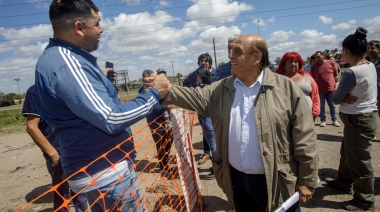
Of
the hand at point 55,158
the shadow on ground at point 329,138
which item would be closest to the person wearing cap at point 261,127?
the hand at point 55,158

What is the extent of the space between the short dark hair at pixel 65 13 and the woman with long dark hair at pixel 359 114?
9.44 ft

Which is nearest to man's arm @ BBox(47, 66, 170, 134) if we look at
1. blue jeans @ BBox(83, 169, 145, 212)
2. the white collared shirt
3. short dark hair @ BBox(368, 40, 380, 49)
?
blue jeans @ BBox(83, 169, 145, 212)

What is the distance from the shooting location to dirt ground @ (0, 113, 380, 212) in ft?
11.2

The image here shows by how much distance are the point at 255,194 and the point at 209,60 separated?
3.68 meters

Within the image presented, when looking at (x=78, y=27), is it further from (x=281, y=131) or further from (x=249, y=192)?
(x=249, y=192)

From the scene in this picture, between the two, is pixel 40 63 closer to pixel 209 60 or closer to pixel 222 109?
pixel 222 109

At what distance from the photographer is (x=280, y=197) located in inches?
75.8

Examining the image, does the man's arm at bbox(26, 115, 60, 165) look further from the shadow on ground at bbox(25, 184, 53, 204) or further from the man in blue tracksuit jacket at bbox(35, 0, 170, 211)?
the shadow on ground at bbox(25, 184, 53, 204)

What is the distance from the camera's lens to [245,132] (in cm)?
190

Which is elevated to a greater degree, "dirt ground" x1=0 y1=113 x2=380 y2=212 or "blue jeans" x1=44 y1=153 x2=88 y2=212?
"blue jeans" x1=44 y1=153 x2=88 y2=212

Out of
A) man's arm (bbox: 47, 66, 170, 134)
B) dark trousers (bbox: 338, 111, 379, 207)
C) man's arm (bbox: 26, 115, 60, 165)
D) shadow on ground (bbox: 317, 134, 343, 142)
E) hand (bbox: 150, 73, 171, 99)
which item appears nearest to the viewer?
man's arm (bbox: 47, 66, 170, 134)

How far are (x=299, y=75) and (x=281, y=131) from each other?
175 cm

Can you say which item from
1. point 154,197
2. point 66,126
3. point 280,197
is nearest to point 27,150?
point 154,197

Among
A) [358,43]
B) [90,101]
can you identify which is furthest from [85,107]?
[358,43]
